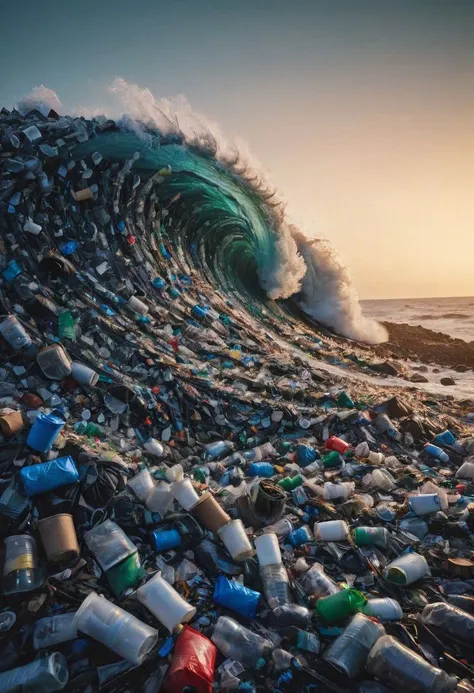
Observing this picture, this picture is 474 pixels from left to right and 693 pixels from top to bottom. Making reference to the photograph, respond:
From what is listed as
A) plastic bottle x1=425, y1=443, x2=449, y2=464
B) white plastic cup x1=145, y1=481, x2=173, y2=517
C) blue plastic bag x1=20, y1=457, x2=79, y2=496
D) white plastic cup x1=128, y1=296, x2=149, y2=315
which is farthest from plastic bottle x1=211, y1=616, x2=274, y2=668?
white plastic cup x1=128, y1=296, x2=149, y2=315

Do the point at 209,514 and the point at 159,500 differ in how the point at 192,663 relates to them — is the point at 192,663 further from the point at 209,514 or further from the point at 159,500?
the point at 159,500

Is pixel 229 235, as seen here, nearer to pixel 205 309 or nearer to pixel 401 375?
pixel 205 309

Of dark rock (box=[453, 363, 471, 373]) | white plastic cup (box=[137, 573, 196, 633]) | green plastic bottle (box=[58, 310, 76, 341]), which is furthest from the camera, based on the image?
dark rock (box=[453, 363, 471, 373])

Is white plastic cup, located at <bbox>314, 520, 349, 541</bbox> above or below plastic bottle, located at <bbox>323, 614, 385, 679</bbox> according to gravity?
above

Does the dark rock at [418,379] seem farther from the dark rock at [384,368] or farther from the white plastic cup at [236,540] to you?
the white plastic cup at [236,540]

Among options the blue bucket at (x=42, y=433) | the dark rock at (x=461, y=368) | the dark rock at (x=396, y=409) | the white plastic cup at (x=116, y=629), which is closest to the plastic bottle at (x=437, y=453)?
the dark rock at (x=396, y=409)

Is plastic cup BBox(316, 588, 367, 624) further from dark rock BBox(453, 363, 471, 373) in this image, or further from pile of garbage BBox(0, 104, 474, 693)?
dark rock BBox(453, 363, 471, 373)
